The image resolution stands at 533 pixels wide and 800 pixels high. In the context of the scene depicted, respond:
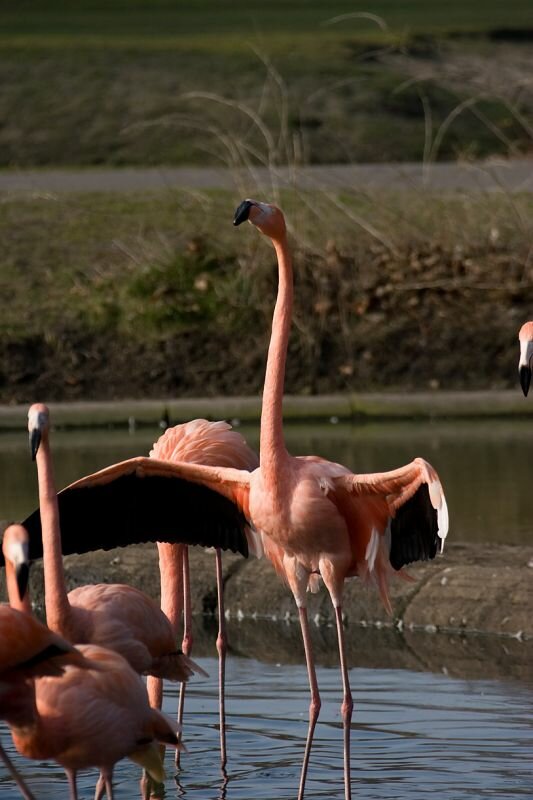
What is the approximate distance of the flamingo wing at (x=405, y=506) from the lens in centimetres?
568

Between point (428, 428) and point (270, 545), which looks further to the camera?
point (428, 428)

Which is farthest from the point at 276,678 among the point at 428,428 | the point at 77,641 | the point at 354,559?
the point at 428,428

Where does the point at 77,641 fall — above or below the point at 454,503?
above

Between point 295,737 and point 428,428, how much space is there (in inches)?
241

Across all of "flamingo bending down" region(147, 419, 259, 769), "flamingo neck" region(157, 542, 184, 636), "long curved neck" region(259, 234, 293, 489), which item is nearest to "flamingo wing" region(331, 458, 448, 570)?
"long curved neck" region(259, 234, 293, 489)

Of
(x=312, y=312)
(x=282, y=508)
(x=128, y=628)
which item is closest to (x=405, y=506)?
(x=282, y=508)

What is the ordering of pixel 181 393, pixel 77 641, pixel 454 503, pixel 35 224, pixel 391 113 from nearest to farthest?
1. pixel 77 641
2. pixel 454 503
3. pixel 181 393
4. pixel 35 224
5. pixel 391 113

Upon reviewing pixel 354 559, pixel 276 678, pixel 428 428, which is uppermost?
pixel 354 559

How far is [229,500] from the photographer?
20.1 ft

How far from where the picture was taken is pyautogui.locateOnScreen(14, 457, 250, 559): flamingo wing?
19.6 ft

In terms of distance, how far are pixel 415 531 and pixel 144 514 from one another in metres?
0.99

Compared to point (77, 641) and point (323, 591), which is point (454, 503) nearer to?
point (323, 591)

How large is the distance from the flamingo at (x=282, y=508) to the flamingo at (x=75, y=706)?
2.40ft

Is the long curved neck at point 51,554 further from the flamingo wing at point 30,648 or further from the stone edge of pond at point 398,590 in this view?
the stone edge of pond at point 398,590
